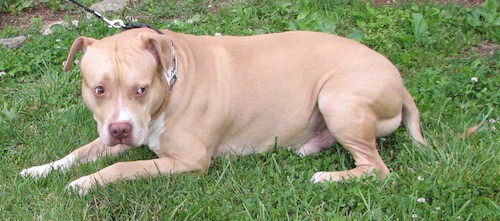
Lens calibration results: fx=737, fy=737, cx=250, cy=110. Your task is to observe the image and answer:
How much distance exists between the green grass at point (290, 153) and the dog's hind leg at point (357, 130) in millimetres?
184

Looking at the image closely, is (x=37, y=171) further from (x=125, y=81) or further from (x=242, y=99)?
(x=242, y=99)

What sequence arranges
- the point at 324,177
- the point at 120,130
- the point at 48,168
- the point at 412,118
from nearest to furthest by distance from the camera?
the point at 120,130, the point at 324,177, the point at 48,168, the point at 412,118

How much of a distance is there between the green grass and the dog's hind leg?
0.60 feet

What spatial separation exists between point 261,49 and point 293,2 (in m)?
2.25

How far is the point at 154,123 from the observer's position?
4543mm

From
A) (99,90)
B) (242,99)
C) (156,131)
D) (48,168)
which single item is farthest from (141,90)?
(48,168)

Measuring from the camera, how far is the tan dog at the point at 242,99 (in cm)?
431

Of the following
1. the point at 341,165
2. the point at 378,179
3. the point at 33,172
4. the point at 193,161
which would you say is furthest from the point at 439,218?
the point at 33,172

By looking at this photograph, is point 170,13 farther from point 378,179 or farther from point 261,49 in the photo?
point 378,179

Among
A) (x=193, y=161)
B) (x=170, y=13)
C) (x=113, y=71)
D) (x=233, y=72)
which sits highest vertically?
(x=113, y=71)

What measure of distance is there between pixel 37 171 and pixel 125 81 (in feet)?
3.34

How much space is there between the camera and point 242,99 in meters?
4.82

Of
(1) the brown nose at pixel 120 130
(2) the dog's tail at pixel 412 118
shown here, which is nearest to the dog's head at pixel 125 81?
(1) the brown nose at pixel 120 130

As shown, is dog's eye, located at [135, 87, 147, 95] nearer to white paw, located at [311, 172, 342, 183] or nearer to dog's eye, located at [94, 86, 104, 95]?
dog's eye, located at [94, 86, 104, 95]
